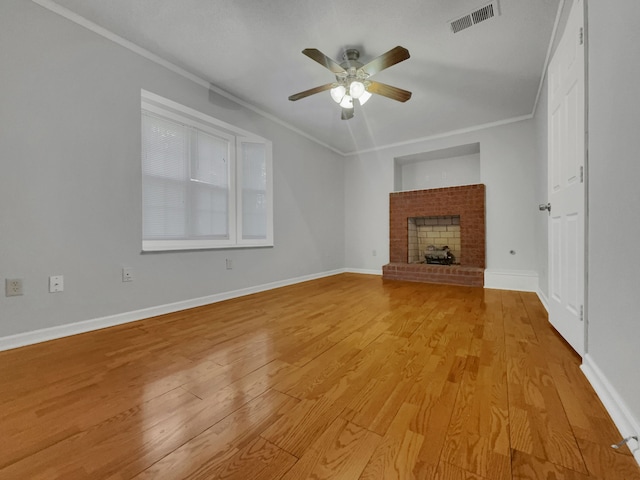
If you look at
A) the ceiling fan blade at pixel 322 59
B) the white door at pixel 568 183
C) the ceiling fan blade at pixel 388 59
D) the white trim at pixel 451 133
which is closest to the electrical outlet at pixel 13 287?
the ceiling fan blade at pixel 322 59

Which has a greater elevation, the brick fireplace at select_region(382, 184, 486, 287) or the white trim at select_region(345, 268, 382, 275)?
the brick fireplace at select_region(382, 184, 486, 287)

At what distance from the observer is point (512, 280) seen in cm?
371

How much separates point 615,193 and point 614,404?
847 millimetres

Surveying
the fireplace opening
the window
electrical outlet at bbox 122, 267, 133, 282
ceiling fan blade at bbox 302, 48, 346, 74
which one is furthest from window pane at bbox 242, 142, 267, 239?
the fireplace opening

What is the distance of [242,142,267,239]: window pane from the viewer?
356cm

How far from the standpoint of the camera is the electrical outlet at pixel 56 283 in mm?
1932

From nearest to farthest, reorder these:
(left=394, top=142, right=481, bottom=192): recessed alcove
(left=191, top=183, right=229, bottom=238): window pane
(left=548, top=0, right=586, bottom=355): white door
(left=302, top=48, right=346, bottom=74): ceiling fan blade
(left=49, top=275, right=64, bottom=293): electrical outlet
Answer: (left=548, top=0, right=586, bottom=355): white door < (left=49, top=275, right=64, bottom=293): electrical outlet < (left=302, top=48, right=346, bottom=74): ceiling fan blade < (left=191, top=183, right=229, bottom=238): window pane < (left=394, top=142, right=481, bottom=192): recessed alcove

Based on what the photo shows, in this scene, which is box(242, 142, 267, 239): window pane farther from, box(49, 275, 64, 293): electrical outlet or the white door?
the white door

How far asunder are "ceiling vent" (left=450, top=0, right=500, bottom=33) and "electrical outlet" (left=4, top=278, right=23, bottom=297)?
3748 millimetres

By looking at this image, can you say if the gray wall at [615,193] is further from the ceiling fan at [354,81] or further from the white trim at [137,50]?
the white trim at [137,50]

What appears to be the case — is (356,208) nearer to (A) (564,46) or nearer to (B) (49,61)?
(A) (564,46)

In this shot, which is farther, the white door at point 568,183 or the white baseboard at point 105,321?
the white baseboard at point 105,321

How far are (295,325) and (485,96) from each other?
140 inches

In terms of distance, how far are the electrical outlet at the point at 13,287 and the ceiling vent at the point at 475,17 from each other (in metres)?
3.75
